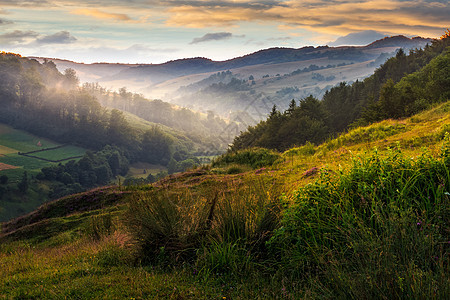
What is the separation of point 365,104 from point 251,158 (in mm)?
40630

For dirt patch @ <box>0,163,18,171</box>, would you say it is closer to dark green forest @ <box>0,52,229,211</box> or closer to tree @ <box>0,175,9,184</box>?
tree @ <box>0,175,9,184</box>

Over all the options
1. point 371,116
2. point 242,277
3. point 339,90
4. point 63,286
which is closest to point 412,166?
point 242,277

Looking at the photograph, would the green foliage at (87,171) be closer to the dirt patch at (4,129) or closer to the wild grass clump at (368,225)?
the dirt patch at (4,129)

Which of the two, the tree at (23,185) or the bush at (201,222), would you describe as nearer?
the bush at (201,222)

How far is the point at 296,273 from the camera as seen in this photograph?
168 inches

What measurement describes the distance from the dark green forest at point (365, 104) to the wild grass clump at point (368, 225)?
56.2ft

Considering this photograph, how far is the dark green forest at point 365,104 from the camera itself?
30734 millimetres

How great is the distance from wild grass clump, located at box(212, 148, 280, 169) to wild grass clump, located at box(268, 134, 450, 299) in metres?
13.2

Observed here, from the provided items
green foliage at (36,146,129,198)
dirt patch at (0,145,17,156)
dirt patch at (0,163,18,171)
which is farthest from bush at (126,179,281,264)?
dirt patch at (0,145,17,156)

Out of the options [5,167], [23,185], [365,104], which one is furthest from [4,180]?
[365,104]

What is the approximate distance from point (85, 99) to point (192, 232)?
157338mm

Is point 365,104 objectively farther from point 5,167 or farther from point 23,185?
point 5,167

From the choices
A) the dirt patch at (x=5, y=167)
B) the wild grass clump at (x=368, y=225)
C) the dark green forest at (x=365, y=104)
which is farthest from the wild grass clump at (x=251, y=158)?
the dirt patch at (x=5, y=167)

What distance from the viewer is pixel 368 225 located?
14.6 ft
